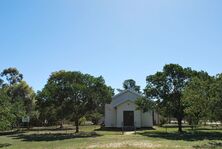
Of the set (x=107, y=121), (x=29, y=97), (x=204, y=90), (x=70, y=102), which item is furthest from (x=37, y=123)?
(x=204, y=90)

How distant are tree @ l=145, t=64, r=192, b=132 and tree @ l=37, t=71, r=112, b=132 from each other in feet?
18.7

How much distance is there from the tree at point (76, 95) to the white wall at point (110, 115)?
496 inches

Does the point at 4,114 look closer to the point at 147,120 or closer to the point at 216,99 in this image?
the point at 216,99

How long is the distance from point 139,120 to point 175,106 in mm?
11107

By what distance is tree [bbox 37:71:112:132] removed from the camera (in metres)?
40.5

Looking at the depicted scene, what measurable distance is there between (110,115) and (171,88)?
14800mm

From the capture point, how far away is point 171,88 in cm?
4194

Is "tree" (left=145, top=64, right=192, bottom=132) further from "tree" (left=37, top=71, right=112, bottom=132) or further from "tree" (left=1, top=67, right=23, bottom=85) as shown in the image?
"tree" (left=1, top=67, right=23, bottom=85)

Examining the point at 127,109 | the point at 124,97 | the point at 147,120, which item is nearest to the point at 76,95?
the point at 127,109

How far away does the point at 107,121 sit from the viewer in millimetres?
53906

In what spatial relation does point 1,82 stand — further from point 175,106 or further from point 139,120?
point 175,106

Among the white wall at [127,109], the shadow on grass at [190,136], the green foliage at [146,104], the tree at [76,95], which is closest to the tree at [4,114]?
the tree at [76,95]

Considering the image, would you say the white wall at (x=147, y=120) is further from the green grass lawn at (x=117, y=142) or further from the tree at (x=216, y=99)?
the tree at (x=216, y=99)

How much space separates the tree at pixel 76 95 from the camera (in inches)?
1593
